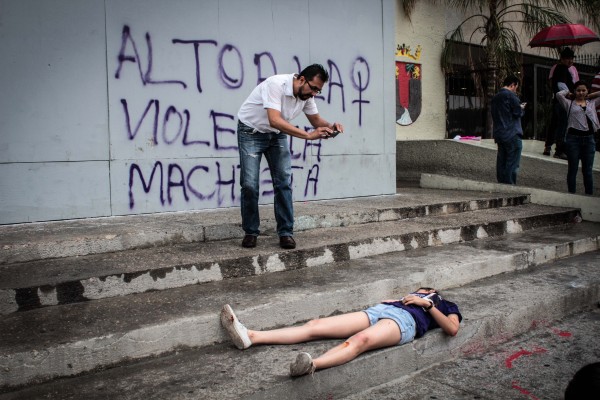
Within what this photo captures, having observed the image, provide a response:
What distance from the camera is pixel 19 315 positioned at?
356 cm

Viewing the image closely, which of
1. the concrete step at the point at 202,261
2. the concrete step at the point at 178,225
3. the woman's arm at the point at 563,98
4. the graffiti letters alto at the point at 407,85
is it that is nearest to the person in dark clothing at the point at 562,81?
the woman's arm at the point at 563,98

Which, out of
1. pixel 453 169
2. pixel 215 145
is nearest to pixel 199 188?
pixel 215 145

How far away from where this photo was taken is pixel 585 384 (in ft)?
7.66

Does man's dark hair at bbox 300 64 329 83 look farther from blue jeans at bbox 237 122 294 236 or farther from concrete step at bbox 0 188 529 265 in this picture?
concrete step at bbox 0 188 529 265

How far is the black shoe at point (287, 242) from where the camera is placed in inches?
193

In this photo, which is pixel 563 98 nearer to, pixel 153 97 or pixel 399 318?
pixel 153 97

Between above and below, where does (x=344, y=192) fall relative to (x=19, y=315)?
above

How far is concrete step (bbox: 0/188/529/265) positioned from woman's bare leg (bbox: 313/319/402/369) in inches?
81.8

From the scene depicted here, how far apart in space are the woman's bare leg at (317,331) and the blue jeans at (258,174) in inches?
55.5

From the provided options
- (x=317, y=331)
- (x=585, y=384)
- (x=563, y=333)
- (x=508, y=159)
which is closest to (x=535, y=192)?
(x=508, y=159)

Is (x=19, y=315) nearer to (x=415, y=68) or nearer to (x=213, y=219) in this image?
(x=213, y=219)

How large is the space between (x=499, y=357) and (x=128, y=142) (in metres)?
3.82

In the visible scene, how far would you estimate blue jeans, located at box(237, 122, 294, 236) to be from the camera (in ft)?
16.0

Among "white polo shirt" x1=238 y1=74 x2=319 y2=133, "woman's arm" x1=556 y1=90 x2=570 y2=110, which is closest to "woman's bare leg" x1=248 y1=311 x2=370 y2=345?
"white polo shirt" x1=238 y1=74 x2=319 y2=133
